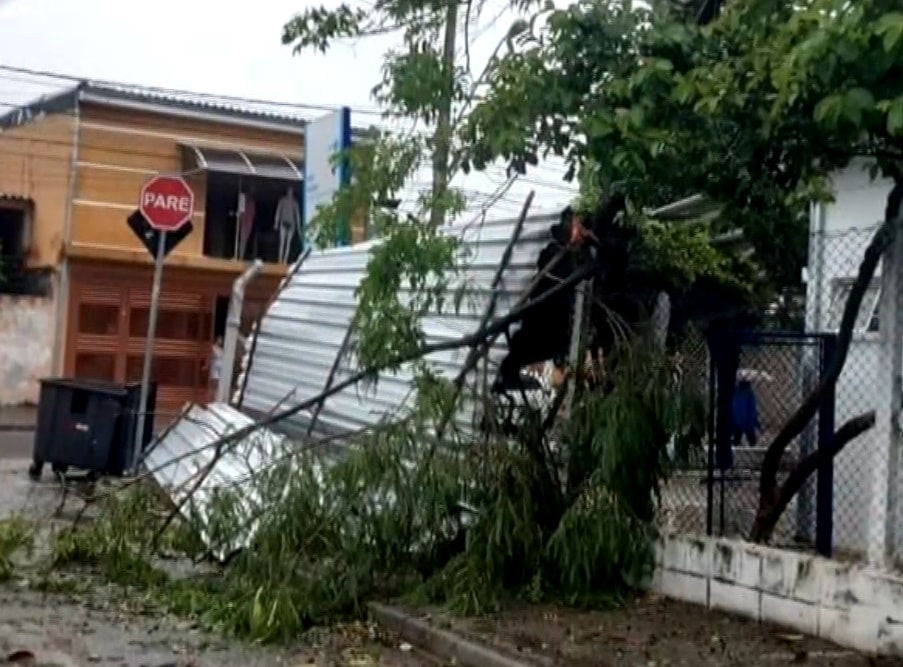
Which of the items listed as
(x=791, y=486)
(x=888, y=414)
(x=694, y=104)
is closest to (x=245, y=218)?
(x=791, y=486)

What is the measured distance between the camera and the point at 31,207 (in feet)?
103

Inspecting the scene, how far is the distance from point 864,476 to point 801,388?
2.94ft

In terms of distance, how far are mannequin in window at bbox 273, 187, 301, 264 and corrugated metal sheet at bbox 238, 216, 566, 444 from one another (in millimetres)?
15816

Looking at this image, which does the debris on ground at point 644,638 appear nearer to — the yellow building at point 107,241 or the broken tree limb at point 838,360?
the broken tree limb at point 838,360

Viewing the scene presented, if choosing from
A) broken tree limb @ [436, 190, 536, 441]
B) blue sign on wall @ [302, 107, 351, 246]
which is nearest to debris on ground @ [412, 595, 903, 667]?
broken tree limb @ [436, 190, 536, 441]

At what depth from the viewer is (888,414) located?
782 centimetres

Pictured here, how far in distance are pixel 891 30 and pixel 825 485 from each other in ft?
12.7

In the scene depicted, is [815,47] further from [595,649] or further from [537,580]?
[537,580]

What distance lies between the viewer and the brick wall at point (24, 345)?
30.0m

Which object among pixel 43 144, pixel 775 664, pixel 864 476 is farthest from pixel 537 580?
pixel 43 144

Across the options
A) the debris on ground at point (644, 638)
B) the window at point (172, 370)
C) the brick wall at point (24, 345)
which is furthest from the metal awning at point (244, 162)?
the debris on ground at point (644, 638)

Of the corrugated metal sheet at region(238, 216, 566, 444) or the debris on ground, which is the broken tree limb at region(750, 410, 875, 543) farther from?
the corrugated metal sheet at region(238, 216, 566, 444)

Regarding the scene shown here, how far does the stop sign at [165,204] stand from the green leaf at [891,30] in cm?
996

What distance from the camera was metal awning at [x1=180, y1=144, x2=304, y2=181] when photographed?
104ft
